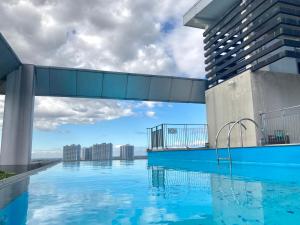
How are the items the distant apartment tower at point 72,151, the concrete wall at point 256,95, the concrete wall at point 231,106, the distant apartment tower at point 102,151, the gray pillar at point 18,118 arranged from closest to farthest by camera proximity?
the concrete wall at point 256,95
the concrete wall at point 231,106
the gray pillar at point 18,118
the distant apartment tower at point 72,151
the distant apartment tower at point 102,151

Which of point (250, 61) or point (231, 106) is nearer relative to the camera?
point (250, 61)

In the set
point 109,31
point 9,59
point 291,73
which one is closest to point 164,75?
point 109,31

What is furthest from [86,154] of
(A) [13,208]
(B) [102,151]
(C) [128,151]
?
(A) [13,208]

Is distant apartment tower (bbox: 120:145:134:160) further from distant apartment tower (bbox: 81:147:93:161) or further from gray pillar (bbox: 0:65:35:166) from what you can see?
gray pillar (bbox: 0:65:35:166)

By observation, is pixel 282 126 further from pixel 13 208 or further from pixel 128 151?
pixel 128 151

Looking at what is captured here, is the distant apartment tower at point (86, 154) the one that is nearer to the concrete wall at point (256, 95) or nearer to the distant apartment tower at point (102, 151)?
the distant apartment tower at point (102, 151)

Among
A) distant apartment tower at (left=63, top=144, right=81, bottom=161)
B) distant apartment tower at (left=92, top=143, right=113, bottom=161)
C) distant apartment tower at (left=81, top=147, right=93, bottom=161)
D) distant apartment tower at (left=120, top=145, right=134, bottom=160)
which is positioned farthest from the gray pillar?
distant apartment tower at (left=120, top=145, right=134, bottom=160)

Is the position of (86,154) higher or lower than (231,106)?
lower

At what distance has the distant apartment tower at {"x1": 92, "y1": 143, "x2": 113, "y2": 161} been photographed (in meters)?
28.1

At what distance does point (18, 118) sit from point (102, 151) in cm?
1791

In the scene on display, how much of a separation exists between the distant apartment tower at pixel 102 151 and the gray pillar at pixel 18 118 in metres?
17.0

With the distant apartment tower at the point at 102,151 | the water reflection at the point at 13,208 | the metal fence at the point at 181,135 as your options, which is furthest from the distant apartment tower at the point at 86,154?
the water reflection at the point at 13,208

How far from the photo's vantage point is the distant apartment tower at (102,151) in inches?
1106

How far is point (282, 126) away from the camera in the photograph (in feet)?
31.5
